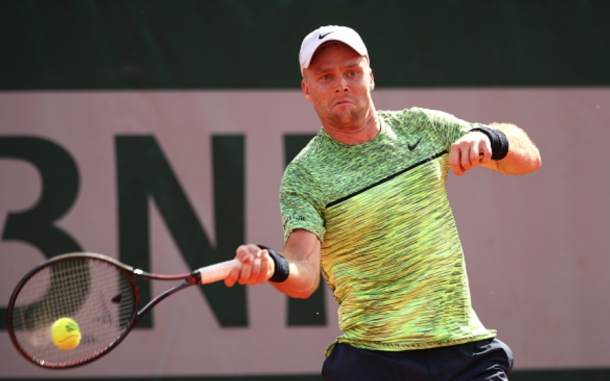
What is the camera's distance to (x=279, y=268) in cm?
229

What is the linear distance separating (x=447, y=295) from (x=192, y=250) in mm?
2327

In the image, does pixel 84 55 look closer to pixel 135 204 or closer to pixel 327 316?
pixel 135 204

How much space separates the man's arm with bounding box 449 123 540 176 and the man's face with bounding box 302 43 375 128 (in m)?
0.37

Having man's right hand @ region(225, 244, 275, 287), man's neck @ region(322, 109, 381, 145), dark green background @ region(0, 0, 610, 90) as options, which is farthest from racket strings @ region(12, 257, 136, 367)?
dark green background @ region(0, 0, 610, 90)

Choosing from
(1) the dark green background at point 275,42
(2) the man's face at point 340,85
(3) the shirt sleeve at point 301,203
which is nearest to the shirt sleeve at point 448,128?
(2) the man's face at point 340,85

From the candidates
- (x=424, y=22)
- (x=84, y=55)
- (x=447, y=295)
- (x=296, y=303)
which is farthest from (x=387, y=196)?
(x=84, y=55)

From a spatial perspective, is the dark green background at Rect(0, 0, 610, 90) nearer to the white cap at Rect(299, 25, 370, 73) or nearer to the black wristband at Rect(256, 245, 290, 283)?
the white cap at Rect(299, 25, 370, 73)

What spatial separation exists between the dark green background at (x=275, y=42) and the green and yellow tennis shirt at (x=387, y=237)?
2107mm

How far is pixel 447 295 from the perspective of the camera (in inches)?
96.3

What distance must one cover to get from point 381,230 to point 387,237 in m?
0.03

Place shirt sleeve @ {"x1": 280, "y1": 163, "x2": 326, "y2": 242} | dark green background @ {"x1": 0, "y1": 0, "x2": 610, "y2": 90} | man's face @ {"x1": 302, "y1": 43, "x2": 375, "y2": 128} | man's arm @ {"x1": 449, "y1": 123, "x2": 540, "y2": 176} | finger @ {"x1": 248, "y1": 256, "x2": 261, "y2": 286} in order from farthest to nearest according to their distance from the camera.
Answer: dark green background @ {"x1": 0, "y1": 0, "x2": 610, "y2": 90}
man's face @ {"x1": 302, "y1": 43, "x2": 375, "y2": 128}
shirt sleeve @ {"x1": 280, "y1": 163, "x2": 326, "y2": 242}
man's arm @ {"x1": 449, "y1": 123, "x2": 540, "y2": 176}
finger @ {"x1": 248, "y1": 256, "x2": 261, "y2": 286}

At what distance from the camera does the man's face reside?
8.41ft

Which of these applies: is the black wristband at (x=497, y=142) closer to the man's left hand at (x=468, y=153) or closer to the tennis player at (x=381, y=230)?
the tennis player at (x=381, y=230)

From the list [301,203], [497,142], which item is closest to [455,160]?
[497,142]
